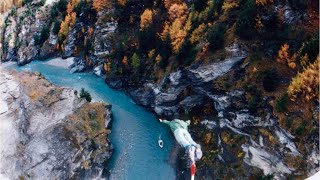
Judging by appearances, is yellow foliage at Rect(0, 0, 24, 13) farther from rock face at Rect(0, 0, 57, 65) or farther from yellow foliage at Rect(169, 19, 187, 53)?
yellow foliage at Rect(169, 19, 187, 53)

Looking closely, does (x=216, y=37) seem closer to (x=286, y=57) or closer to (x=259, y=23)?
(x=259, y=23)

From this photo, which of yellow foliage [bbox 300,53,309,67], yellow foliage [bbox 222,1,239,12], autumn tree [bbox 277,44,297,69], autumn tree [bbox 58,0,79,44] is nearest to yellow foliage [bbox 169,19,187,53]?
yellow foliage [bbox 222,1,239,12]

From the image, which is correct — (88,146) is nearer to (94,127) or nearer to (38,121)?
(94,127)

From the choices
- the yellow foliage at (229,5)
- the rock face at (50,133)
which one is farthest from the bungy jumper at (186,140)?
the yellow foliage at (229,5)

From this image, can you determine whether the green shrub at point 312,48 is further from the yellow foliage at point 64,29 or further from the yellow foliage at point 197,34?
the yellow foliage at point 64,29

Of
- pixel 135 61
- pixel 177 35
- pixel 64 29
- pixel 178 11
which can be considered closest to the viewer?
pixel 177 35

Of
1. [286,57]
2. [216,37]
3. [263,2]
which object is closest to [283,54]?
[286,57]
